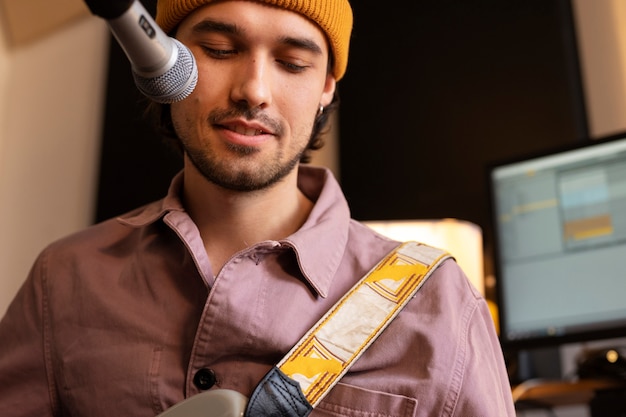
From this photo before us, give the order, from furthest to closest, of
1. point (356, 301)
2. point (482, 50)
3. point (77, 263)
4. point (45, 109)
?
point (45, 109), point (482, 50), point (77, 263), point (356, 301)

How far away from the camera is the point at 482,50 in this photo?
7.85 ft

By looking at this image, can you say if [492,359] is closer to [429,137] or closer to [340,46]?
[340,46]

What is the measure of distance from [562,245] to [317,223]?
0.70 meters

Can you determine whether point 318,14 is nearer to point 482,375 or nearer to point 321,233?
point 321,233

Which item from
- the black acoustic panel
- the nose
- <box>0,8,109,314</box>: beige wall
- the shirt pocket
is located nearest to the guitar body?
the shirt pocket

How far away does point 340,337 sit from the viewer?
1.13 metres

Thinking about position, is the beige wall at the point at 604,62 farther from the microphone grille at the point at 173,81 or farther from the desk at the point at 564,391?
the microphone grille at the point at 173,81

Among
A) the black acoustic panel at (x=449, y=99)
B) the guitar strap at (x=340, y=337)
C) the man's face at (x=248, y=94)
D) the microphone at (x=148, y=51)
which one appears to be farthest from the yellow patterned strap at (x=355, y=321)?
the black acoustic panel at (x=449, y=99)

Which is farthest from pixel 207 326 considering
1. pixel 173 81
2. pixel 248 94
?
pixel 173 81

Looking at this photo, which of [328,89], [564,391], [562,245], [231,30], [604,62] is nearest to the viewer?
[231,30]

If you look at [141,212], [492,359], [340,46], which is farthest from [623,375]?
[141,212]

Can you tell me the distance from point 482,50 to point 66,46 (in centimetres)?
123

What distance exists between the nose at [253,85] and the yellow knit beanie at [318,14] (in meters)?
0.10

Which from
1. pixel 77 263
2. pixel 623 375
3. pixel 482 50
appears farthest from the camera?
pixel 482 50
